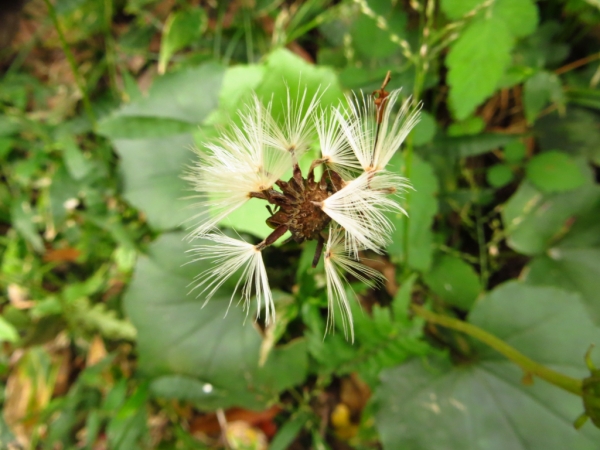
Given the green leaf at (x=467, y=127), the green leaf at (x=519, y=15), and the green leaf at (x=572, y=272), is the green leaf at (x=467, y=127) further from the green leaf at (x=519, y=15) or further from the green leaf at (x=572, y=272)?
the green leaf at (x=572, y=272)

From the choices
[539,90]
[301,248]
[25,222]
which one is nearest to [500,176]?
[539,90]

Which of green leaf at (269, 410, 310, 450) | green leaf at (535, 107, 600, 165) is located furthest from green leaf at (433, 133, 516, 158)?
green leaf at (269, 410, 310, 450)

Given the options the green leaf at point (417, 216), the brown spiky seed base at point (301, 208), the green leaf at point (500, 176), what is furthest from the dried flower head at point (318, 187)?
the green leaf at point (500, 176)

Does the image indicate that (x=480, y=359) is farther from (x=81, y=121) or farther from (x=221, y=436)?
(x=81, y=121)

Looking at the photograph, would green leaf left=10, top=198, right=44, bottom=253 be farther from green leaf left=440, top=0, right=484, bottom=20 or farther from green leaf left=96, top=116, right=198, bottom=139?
green leaf left=440, top=0, right=484, bottom=20

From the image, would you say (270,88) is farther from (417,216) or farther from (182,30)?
(182,30)

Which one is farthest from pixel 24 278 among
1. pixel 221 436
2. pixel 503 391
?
pixel 503 391
